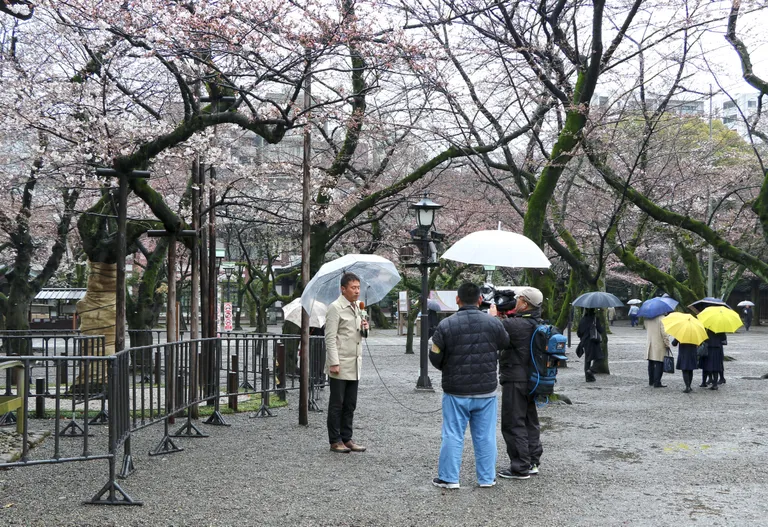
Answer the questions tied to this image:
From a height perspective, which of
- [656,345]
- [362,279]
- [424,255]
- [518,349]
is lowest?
[656,345]

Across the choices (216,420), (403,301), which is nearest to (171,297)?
(216,420)

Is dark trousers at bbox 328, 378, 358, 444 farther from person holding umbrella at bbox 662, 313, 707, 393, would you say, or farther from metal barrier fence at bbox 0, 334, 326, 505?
person holding umbrella at bbox 662, 313, 707, 393

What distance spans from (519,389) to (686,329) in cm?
837

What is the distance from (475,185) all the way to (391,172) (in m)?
2.68

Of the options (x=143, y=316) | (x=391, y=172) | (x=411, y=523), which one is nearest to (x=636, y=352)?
(x=391, y=172)

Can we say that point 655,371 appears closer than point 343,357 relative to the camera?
No

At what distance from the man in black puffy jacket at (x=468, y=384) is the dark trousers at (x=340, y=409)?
5.71 ft

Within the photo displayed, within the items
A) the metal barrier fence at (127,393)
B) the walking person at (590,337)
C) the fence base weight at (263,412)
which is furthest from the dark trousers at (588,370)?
Result: the fence base weight at (263,412)

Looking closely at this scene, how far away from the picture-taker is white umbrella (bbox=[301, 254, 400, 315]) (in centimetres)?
919

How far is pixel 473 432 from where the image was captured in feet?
22.2

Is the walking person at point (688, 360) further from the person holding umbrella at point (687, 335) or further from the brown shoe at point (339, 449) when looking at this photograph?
the brown shoe at point (339, 449)

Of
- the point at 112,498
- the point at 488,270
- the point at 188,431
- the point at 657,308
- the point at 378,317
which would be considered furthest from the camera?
the point at 378,317

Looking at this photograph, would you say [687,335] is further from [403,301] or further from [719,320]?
[403,301]

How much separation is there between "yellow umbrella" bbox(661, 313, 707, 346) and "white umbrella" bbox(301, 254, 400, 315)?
691cm
